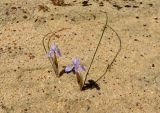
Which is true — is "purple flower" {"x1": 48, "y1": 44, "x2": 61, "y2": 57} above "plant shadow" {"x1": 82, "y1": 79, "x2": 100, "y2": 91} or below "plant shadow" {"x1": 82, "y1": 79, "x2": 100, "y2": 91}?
above

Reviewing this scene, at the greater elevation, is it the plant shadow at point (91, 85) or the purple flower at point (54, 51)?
the purple flower at point (54, 51)

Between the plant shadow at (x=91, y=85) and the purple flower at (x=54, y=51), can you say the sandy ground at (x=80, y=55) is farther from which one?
the purple flower at (x=54, y=51)

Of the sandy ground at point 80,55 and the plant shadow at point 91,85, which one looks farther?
the plant shadow at point 91,85

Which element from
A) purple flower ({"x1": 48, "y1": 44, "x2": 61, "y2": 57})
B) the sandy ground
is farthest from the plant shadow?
purple flower ({"x1": 48, "y1": 44, "x2": 61, "y2": 57})

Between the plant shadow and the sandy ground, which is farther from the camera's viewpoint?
the plant shadow

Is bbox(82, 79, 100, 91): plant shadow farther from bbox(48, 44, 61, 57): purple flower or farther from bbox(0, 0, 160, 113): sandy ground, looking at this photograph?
bbox(48, 44, 61, 57): purple flower

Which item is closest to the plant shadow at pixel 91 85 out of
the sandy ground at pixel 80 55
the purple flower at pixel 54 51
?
the sandy ground at pixel 80 55

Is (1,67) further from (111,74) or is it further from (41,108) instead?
(111,74)

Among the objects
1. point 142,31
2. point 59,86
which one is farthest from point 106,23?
point 59,86
